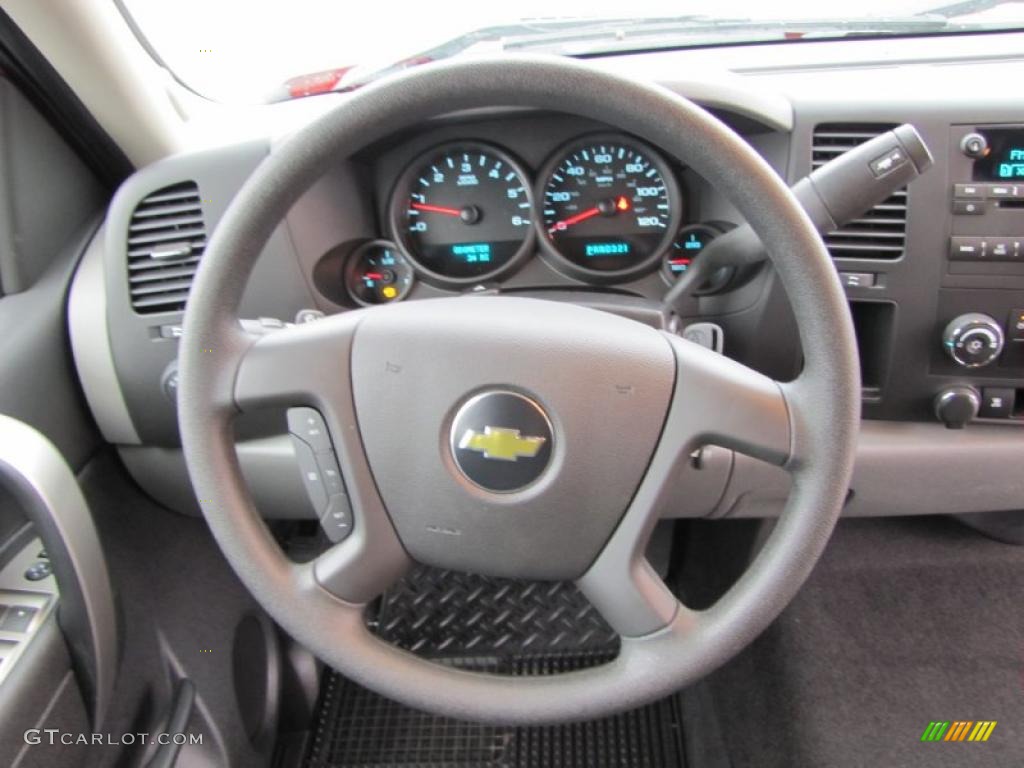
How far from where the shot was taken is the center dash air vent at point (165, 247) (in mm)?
1272

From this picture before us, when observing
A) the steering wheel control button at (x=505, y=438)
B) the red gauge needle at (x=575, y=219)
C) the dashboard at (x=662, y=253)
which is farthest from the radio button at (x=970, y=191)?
the steering wheel control button at (x=505, y=438)

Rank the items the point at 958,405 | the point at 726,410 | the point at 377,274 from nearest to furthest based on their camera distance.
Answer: the point at 726,410
the point at 958,405
the point at 377,274

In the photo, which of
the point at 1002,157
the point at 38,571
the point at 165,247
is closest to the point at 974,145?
the point at 1002,157

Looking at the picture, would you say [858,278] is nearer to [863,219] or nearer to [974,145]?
[863,219]

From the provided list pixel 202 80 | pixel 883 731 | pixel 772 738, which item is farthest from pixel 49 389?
pixel 883 731

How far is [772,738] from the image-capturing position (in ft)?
4.71

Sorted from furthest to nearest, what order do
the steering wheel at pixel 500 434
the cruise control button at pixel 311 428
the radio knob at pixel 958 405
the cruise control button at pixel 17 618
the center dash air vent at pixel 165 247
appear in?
the center dash air vent at pixel 165 247, the radio knob at pixel 958 405, the cruise control button at pixel 17 618, the cruise control button at pixel 311 428, the steering wheel at pixel 500 434

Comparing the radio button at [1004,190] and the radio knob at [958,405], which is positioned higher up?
the radio button at [1004,190]

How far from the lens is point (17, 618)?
1063 mm

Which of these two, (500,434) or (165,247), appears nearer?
(500,434)

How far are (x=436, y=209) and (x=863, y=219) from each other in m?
0.66

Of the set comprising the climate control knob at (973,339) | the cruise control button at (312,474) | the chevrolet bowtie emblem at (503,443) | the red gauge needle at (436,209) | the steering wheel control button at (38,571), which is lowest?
the steering wheel control button at (38,571)

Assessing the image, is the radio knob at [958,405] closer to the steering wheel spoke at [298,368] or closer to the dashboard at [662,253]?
the dashboard at [662,253]

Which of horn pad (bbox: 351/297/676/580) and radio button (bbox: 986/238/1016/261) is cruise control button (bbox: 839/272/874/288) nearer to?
radio button (bbox: 986/238/1016/261)
